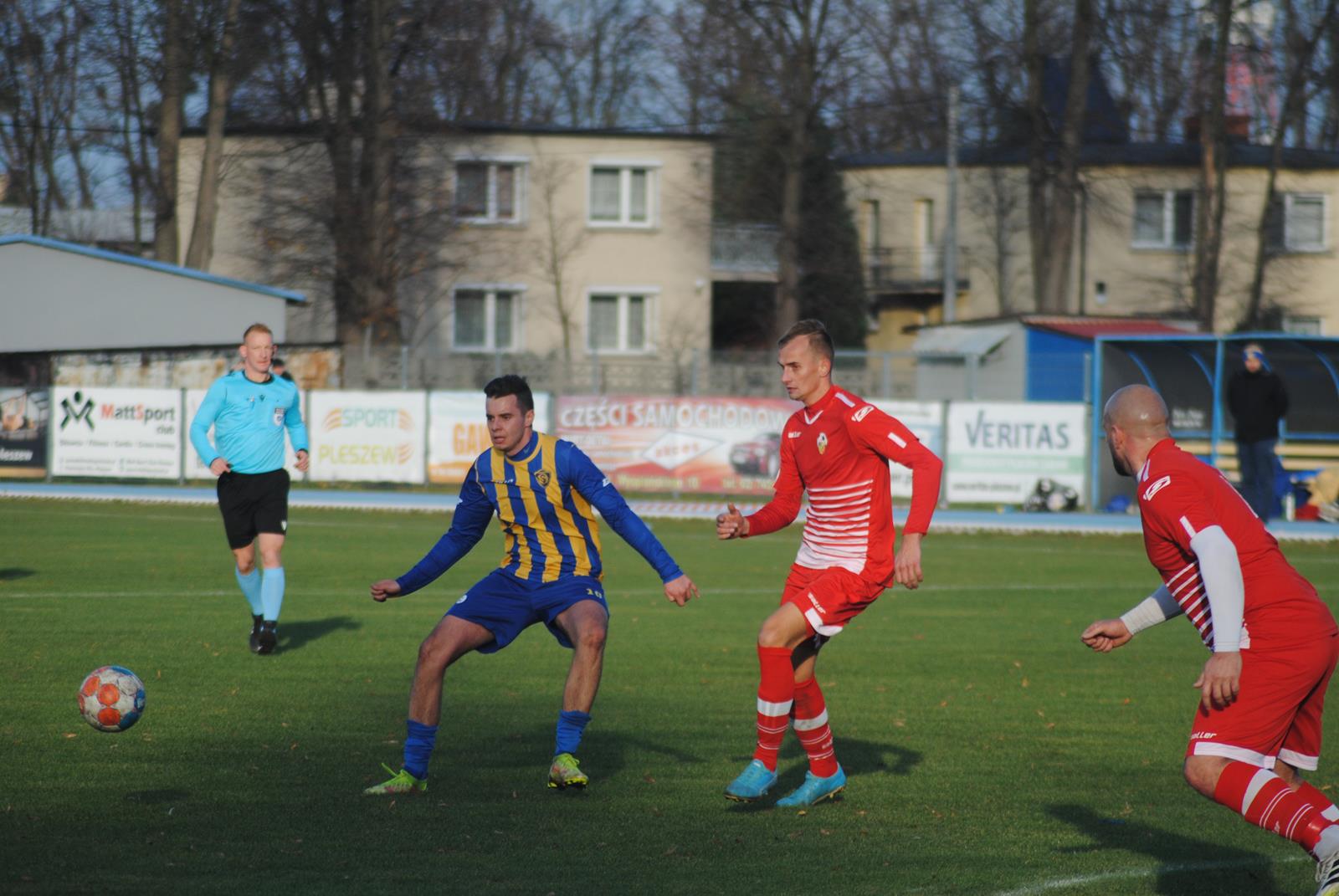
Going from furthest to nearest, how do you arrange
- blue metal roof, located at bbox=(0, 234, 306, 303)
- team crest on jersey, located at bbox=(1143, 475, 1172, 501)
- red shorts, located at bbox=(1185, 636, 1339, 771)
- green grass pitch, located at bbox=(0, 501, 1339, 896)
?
blue metal roof, located at bbox=(0, 234, 306, 303) → green grass pitch, located at bbox=(0, 501, 1339, 896) → team crest on jersey, located at bbox=(1143, 475, 1172, 501) → red shorts, located at bbox=(1185, 636, 1339, 771)

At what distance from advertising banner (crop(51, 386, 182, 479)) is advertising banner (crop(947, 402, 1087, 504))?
1365 cm

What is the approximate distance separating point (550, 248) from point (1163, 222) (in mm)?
19301

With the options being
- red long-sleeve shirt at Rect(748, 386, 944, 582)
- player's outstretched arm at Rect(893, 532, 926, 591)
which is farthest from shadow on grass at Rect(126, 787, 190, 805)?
player's outstretched arm at Rect(893, 532, 926, 591)

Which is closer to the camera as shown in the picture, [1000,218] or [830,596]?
[830,596]

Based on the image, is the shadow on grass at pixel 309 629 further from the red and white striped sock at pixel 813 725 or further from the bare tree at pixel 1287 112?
the bare tree at pixel 1287 112

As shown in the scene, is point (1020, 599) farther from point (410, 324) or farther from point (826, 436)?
point (410, 324)

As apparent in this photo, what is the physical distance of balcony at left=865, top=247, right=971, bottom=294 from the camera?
48719 millimetres

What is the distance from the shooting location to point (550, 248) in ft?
139

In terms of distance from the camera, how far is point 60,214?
5038cm

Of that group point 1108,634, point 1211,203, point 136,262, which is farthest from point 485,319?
point 1108,634

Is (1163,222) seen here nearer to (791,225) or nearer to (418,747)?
(791,225)

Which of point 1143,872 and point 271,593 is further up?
point 271,593

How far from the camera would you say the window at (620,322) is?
4328 centimetres

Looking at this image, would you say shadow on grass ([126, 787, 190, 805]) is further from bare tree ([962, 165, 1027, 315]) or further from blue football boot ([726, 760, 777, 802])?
bare tree ([962, 165, 1027, 315])
